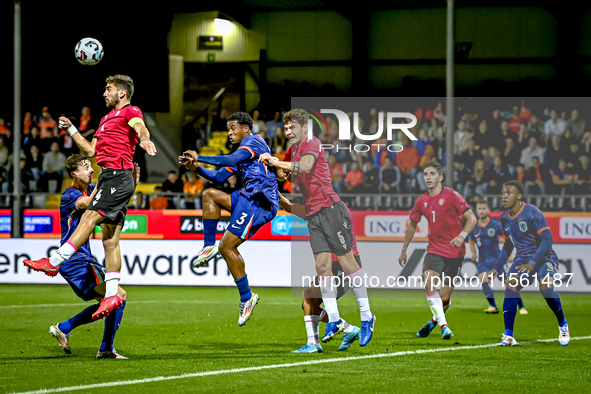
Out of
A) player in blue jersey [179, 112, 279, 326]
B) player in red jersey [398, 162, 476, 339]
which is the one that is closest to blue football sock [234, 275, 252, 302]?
player in blue jersey [179, 112, 279, 326]

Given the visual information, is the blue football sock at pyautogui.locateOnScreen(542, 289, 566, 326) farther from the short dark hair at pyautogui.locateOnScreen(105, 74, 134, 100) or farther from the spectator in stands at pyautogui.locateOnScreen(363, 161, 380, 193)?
the spectator in stands at pyautogui.locateOnScreen(363, 161, 380, 193)

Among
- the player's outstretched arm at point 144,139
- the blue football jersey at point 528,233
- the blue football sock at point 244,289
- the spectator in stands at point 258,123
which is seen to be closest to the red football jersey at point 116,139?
the player's outstretched arm at point 144,139

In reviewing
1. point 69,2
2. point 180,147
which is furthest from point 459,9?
point 69,2

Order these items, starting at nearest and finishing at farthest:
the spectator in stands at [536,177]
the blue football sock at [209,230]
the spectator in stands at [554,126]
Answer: the blue football sock at [209,230] < the spectator in stands at [536,177] < the spectator in stands at [554,126]

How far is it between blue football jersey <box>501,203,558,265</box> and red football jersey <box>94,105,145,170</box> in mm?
4346

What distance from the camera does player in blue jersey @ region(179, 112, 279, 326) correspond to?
26.8ft

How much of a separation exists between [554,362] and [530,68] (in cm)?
1676

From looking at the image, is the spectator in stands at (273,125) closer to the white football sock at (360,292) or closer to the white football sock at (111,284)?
the white football sock at (360,292)

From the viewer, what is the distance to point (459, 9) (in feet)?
78.7

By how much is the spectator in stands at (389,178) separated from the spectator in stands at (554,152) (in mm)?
3401

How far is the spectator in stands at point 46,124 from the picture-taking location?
22.1m

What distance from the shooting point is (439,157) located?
1909cm

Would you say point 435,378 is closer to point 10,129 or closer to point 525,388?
point 525,388

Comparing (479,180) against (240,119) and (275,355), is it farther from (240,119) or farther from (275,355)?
(275,355)
